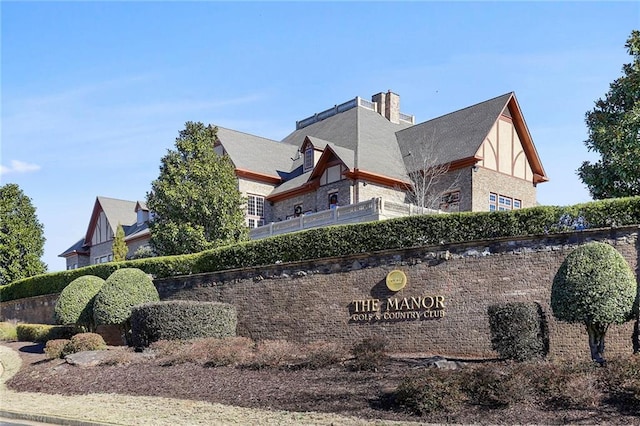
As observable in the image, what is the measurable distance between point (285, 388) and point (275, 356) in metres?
2.34

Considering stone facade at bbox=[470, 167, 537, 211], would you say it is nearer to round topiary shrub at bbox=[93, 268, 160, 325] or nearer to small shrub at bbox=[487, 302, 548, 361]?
round topiary shrub at bbox=[93, 268, 160, 325]

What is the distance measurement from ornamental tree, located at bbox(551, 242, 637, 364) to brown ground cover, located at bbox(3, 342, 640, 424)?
2601 mm

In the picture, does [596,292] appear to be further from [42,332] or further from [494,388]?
[42,332]

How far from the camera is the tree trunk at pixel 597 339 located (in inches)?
519

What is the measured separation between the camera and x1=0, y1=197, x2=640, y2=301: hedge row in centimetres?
1683

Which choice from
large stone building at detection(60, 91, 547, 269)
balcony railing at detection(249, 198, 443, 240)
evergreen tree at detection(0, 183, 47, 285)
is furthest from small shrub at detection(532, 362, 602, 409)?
evergreen tree at detection(0, 183, 47, 285)

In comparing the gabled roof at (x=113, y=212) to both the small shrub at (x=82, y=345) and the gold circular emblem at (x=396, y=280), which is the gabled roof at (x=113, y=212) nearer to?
the small shrub at (x=82, y=345)

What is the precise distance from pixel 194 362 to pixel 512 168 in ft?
79.6

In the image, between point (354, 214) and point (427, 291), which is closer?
point (427, 291)

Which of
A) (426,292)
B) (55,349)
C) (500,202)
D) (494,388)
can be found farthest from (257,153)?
(494,388)

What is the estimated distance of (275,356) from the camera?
1609cm

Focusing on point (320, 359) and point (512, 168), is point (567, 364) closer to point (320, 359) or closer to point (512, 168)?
point (320, 359)

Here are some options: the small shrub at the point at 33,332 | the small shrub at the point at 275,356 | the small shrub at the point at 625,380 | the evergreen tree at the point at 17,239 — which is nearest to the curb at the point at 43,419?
the small shrub at the point at 275,356

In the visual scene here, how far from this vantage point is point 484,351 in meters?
17.7
